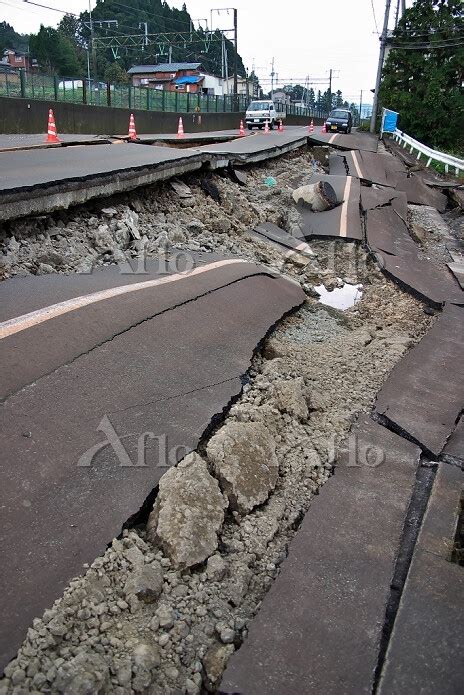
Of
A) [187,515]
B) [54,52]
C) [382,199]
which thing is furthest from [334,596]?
[54,52]

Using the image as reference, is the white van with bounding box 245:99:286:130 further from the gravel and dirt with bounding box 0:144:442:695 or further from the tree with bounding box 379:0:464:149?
the gravel and dirt with bounding box 0:144:442:695

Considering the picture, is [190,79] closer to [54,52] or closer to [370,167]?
[54,52]

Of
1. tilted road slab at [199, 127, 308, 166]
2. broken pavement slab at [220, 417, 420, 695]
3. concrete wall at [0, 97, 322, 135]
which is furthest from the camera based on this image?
concrete wall at [0, 97, 322, 135]

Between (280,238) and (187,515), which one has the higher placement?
(280,238)

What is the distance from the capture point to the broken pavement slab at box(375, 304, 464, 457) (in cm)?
448

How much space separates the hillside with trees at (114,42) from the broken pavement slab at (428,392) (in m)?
66.2

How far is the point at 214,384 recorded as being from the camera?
438cm

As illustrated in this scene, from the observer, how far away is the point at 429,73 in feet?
137

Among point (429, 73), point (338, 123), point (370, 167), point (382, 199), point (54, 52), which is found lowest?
point (382, 199)

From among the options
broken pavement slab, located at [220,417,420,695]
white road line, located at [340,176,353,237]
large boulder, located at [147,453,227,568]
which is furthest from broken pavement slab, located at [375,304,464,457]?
white road line, located at [340,176,353,237]

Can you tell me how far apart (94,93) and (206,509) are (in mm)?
28716

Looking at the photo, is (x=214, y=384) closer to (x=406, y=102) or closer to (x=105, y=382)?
(x=105, y=382)

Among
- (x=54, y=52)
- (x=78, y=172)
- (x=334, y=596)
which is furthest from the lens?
(x=54, y=52)

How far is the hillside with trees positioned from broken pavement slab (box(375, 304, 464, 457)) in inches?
2608
